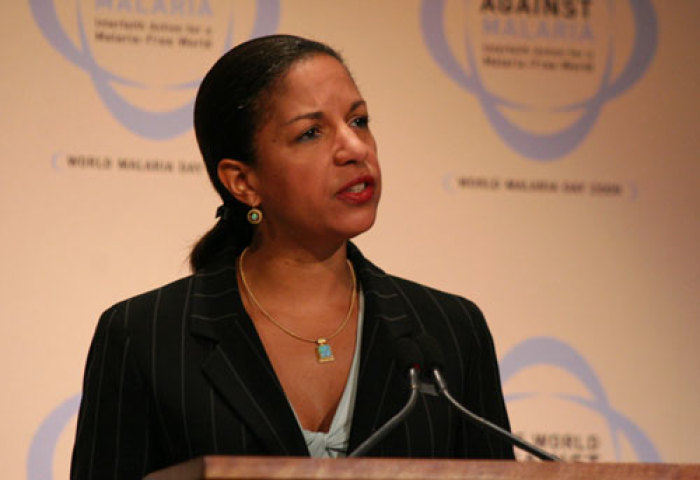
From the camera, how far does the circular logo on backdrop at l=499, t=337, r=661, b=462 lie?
3.41m

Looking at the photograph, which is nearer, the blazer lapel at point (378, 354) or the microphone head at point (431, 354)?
the microphone head at point (431, 354)

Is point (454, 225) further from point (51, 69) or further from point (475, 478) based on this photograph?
point (475, 478)

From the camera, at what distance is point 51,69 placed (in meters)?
3.17

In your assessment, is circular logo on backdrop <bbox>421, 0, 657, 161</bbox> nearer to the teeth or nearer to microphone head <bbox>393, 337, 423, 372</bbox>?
the teeth

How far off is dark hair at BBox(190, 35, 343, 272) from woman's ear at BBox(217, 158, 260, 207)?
0.7 inches

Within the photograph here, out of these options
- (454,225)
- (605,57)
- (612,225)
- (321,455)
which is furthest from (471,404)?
(605,57)

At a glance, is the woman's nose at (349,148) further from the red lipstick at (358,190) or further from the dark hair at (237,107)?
the dark hair at (237,107)

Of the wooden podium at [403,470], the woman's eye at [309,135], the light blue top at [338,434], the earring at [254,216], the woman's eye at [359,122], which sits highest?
the woman's eye at [359,122]

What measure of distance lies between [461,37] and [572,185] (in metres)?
0.56

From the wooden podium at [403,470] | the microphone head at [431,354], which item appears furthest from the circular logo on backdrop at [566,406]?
the wooden podium at [403,470]

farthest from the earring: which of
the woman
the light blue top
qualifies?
the light blue top

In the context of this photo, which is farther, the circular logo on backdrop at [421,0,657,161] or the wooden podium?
the circular logo on backdrop at [421,0,657,161]

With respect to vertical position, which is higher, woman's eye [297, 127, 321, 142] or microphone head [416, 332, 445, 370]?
woman's eye [297, 127, 321, 142]

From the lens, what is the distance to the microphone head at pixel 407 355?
1.84 metres
